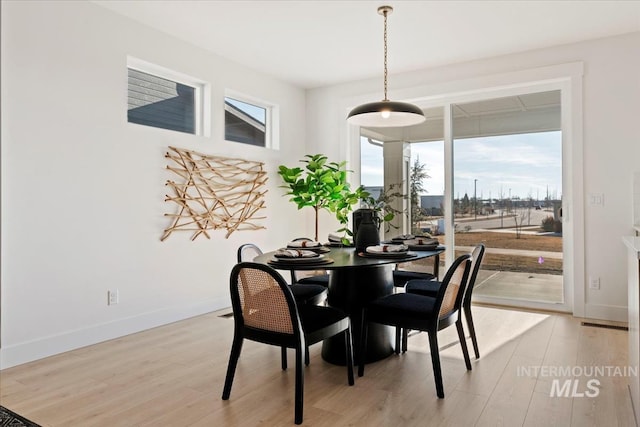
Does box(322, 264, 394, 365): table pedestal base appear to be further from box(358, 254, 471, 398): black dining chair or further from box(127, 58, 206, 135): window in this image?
box(127, 58, 206, 135): window

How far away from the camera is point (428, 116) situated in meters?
4.94

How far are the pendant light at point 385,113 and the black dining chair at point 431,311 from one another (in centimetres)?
113

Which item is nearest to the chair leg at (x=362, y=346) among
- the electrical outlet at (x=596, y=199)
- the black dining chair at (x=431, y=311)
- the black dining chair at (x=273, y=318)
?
the black dining chair at (x=431, y=311)

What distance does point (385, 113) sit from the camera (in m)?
3.02

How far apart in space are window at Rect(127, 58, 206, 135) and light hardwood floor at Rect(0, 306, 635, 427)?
1.91 metres

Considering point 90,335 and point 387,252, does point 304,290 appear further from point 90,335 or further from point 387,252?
point 90,335

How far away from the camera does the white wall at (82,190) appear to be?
2.89 metres

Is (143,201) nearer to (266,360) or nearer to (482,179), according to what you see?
(266,360)

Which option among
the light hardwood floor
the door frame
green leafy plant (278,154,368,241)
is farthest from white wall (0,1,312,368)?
the door frame

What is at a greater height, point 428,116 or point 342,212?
point 428,116

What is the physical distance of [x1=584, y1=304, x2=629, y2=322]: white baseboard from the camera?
3.82 meters

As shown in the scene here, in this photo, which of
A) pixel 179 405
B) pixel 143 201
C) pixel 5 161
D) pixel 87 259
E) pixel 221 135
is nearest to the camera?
pixel 179 405

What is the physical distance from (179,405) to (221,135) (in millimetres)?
2835

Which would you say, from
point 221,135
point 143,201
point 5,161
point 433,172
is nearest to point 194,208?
point 143,201
